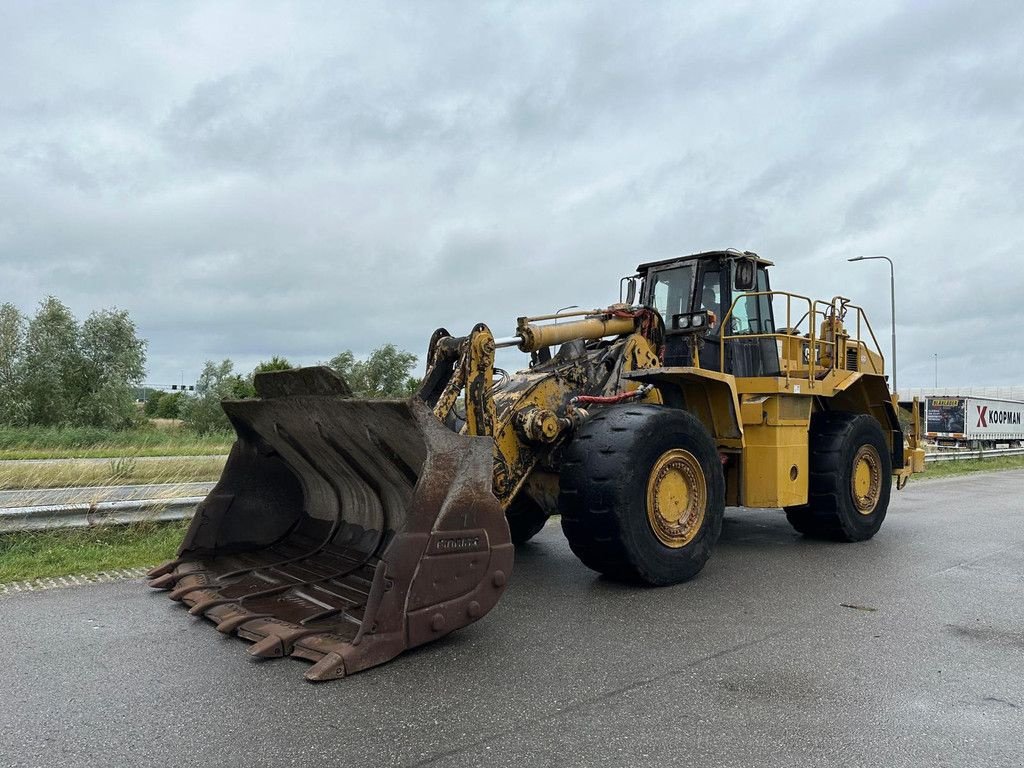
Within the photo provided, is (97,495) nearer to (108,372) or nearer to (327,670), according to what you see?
(327,670)

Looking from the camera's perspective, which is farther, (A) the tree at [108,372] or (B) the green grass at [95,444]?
(A) the tree at [108,372]

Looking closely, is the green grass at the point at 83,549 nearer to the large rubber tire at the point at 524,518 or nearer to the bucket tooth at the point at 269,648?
the bucket tooth at the point at 269,648

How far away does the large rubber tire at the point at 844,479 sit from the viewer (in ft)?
26.9

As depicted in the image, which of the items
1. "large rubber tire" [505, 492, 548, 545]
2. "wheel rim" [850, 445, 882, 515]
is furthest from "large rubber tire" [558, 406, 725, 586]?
"wheel rim" [850, 445, 882, 515]

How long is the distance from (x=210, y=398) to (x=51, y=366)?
9634 mm

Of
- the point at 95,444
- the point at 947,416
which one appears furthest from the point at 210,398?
the point at 947,416

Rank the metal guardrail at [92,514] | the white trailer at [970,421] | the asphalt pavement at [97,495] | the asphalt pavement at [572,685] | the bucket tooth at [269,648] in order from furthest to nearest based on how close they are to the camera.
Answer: the white trailer at [970,421] → the asphalt pavement at [97,495] → the metal guardrail at [92,514] → the bucket tooth at [269,648] → the asphalt pavement at [572,685]

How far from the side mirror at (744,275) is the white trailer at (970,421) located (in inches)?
1158

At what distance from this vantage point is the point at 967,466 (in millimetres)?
22219

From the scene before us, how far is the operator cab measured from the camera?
26.7 ft

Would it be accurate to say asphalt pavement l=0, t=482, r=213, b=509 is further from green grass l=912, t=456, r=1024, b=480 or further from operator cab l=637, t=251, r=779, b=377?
green grass l=912, t=456, r=1024, b=480

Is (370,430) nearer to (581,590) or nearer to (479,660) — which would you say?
(479,660)

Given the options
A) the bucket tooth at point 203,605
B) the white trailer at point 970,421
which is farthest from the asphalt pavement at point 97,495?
the white trailer at point 970,421

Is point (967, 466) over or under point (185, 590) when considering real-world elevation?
over
